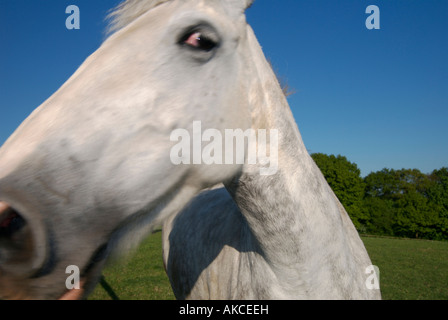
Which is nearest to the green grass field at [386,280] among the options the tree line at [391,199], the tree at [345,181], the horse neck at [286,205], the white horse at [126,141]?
the horse neck at [286,205]

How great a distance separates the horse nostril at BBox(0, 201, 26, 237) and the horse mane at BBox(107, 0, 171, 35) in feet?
3.81

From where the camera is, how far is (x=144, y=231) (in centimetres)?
A: 124

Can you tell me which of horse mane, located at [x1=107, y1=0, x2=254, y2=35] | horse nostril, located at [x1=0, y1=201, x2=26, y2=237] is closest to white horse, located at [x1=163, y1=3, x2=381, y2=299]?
horse mane, located at [x1=107, y1=0, x2=254, y2=35]

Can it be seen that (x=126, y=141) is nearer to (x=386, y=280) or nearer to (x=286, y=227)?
(x=286, y=227)

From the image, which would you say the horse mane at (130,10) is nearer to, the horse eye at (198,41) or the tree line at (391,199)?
the horse eye at (198,41)

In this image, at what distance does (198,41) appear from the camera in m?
1.33

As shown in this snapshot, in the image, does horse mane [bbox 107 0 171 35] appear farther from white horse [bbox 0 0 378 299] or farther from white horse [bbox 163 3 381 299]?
white horse [bbox 163 3 381 299]

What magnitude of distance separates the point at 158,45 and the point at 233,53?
388mm

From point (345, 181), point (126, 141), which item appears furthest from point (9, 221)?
point (345, 181)

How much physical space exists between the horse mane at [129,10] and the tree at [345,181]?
38.8m
